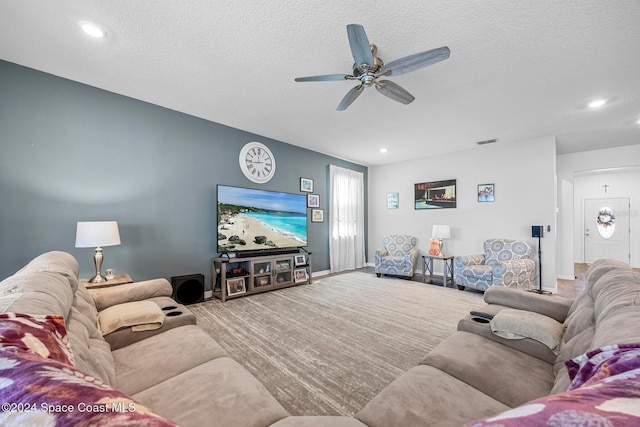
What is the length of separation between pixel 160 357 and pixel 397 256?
16.6 feet

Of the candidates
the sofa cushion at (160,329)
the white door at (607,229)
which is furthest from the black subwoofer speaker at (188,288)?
the white door at (607,229)

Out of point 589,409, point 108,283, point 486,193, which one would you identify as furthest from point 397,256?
point 589,409

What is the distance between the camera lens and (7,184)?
2.53 meters

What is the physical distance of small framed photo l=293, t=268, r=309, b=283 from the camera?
4.68 m

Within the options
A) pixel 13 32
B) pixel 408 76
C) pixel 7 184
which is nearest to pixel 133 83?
pixel 13 32

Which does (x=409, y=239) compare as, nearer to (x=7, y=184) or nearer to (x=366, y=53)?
(x=366, y=53)

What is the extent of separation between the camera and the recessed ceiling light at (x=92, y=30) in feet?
6.61

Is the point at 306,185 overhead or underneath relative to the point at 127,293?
overhead

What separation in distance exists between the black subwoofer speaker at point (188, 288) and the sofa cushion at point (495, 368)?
322cm

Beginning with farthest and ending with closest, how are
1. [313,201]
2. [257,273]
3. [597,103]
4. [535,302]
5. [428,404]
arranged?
[313,201]
[257,273]
[597,103]
[535,302]
[428,404]

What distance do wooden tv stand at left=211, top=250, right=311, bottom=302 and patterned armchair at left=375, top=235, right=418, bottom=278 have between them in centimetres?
167

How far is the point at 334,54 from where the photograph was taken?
2338 millimetres

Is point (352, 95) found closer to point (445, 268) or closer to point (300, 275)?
point (300, 275)

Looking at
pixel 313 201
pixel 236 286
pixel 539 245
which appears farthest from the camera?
pixel 313 201
